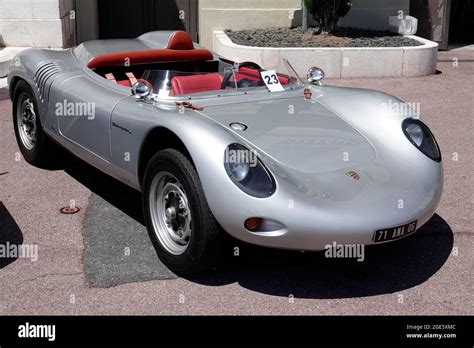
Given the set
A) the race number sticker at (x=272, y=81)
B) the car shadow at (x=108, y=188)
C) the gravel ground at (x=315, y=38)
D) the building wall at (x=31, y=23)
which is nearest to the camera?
the race number sticker at (x=272, y=81)

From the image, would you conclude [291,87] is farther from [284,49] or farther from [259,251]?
[284,49]

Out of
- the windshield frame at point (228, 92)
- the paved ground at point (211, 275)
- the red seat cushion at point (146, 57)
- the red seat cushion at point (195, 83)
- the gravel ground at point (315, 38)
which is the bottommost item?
the paved ground at point (211, 275)

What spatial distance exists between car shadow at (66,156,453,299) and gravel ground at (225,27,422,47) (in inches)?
246

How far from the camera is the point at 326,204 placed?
12.4 feet

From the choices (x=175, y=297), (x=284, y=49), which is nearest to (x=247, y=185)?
(x=175, y=297)

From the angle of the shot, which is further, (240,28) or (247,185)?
(240,28)

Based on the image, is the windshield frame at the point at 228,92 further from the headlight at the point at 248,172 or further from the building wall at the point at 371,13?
the building wall at the point at 371,13

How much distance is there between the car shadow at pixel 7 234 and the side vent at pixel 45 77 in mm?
963

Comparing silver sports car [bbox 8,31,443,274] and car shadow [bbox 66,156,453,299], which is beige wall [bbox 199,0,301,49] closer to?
silver sports car [bbox 8,31,443,274]

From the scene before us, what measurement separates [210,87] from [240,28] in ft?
24.1

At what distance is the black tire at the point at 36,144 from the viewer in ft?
18.8

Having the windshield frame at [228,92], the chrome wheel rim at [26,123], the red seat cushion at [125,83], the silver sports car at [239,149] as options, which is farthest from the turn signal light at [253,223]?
the chrome wheel rim at [26,123]

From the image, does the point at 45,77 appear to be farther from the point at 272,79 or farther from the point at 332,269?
the point at 332,269

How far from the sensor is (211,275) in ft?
13.5
